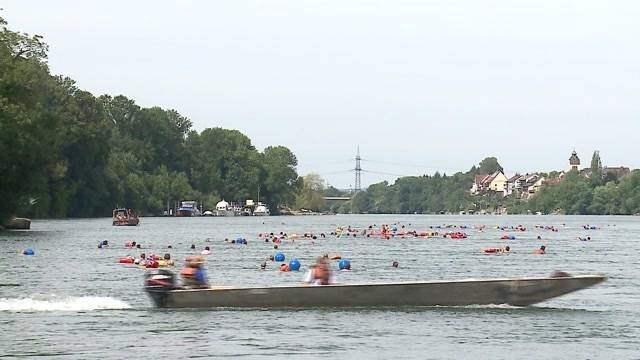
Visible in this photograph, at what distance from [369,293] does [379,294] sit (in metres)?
0.32

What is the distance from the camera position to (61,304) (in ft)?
137

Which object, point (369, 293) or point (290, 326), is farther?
point (369, 293)

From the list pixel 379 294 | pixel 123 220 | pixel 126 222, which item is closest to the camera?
pixel 379 294

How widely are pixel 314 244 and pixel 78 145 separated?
67346 millimetres

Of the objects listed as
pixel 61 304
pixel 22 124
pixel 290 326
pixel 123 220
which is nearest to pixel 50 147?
pixel 22 124

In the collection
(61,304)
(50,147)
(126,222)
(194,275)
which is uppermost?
(50,147)

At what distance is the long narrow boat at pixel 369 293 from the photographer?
38.8m

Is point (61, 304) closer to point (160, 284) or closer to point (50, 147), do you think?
point (160, 284)

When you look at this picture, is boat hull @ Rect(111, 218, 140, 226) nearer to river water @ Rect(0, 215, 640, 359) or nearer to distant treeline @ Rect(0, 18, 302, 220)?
distant treeline @ Rect(0, 18, 302, 220)

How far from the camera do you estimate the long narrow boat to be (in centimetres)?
3884

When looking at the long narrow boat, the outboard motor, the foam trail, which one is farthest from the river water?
the outboard motor

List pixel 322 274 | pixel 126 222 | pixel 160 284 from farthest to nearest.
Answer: pixel 126 222 → pixel 322 274 → pixel 160 284

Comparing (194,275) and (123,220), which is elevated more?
(123,220)

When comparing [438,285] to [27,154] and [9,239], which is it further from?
[27,154]
